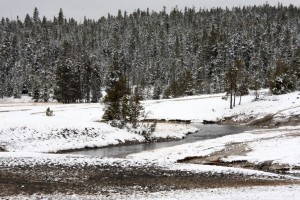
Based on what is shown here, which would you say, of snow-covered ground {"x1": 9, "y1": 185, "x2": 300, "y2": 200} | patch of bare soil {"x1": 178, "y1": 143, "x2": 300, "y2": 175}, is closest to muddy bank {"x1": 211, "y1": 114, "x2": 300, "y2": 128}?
patch of bare soil {"x1": 178, "y1": 143, "x2": 300, "y2": 175}

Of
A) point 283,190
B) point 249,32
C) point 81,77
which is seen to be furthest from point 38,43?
point 283,190

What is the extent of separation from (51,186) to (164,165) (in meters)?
9.21

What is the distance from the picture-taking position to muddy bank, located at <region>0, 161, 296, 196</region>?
21.3 metres

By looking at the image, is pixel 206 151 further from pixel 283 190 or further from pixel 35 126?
pixel 35 126

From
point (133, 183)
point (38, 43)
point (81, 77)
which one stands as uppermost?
point (38, 43)

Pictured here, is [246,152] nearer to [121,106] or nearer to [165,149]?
[165,149]

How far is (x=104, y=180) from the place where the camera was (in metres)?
23.3

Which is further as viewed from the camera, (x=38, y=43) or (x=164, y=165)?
(x=38, y=43)

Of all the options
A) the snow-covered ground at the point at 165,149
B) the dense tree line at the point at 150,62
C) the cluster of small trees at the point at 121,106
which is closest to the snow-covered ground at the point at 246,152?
the snow-covered ground at the point at 165,149

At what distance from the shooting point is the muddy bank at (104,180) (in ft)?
69.8

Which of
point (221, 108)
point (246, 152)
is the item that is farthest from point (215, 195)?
point (221, 108)

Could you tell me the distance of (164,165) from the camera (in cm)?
2861

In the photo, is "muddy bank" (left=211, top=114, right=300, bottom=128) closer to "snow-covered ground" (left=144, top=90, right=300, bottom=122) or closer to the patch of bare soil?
"snow-covered ground" (left=144, top=90, right=300, bottom=122)

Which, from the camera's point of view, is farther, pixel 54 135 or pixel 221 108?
pixel 221 108
